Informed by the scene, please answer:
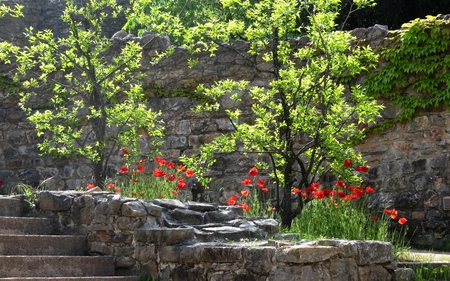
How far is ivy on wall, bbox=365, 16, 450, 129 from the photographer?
377 inches

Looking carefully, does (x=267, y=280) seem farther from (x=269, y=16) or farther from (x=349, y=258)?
(x=269, y=16)

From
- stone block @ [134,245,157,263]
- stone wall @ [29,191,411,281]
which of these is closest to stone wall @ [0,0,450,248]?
stone wall @ [29,191,411,281]

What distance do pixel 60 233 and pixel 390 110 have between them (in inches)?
196

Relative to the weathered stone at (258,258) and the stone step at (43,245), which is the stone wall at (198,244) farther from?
the stone step at (43,245)

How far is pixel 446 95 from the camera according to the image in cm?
950

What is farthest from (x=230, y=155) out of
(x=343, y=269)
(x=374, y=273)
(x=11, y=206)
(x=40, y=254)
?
(x=343, y=269)

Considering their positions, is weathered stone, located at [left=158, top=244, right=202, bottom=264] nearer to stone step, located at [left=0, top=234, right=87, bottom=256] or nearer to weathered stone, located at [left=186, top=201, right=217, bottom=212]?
weathered stone, located at [left=186, top=201, right=217, bottom=212]

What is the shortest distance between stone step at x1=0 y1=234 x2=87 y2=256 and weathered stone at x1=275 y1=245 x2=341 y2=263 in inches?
80.6

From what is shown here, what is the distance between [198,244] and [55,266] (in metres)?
1.26

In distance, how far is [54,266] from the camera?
6270mm

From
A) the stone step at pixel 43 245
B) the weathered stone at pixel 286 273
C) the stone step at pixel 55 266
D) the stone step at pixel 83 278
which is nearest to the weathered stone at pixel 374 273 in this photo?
the weathered stone at pixel 286 273

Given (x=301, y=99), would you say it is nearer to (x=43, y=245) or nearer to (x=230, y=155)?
(x=43, y=245)

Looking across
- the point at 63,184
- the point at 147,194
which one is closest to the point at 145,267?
the point at 147,194

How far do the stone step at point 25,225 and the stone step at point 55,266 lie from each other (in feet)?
2.26
